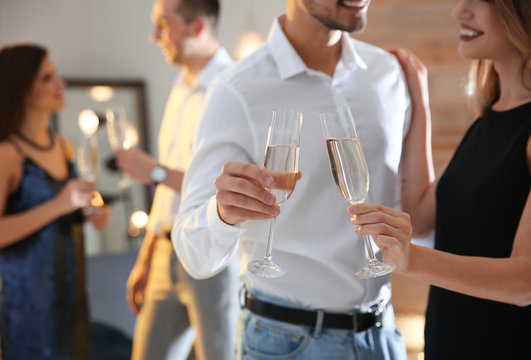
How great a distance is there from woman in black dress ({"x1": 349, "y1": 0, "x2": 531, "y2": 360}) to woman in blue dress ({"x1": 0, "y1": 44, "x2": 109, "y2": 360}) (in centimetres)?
152

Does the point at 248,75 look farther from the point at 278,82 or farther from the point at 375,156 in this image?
the point at 375,156

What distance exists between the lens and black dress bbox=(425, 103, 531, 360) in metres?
1.32

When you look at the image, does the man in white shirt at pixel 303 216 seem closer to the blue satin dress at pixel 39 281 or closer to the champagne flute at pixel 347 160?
the champagne flute at pixel 347 160

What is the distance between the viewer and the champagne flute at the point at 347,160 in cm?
104

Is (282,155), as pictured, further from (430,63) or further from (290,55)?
(430,63)

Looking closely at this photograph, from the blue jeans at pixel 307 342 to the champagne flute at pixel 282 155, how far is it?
0.33 meters

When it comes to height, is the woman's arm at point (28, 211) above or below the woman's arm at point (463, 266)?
below

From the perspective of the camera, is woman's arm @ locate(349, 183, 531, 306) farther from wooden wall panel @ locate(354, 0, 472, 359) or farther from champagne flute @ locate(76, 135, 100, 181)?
wooden wall panel @ locate(354, 0, 472, 359)

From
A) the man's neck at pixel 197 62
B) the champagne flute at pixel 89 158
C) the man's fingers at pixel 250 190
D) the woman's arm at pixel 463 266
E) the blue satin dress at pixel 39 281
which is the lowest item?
the blue satin dress at pixel 39 281

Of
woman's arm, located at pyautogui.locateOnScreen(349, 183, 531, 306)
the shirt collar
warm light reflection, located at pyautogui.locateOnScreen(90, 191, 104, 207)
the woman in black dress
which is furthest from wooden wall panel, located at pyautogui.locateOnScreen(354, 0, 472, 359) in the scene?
woman's arm, located at pyautogui.locateOnScreen(349, 183, 531, 306)

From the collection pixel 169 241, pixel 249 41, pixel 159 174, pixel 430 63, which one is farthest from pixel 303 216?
pixel 249 41

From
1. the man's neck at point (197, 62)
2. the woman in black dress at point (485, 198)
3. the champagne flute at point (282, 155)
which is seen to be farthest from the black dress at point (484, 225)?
the man's neck at point (197, 62)

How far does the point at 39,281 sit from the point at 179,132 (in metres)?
0.93

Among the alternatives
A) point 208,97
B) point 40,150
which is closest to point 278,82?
point 208,97
